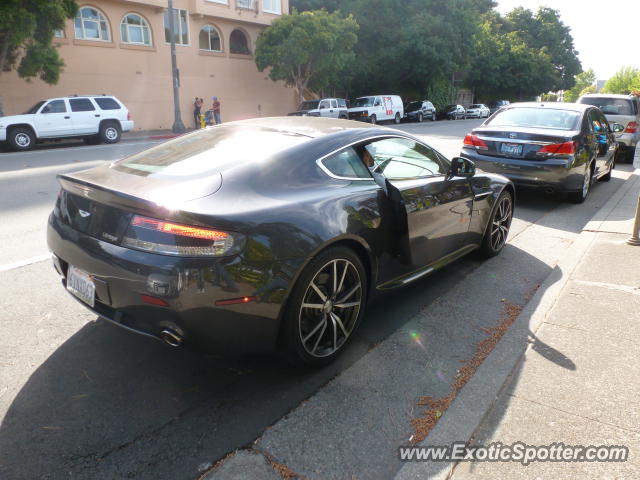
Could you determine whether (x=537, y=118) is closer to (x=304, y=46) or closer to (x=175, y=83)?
(x=175, y=83)

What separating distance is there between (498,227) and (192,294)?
395 centimetres

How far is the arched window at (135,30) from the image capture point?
26328mm

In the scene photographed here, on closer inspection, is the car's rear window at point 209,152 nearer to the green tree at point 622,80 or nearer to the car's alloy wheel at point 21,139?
the car's alloy wheel at point 21,139

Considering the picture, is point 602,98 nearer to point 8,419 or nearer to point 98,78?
point 8,419

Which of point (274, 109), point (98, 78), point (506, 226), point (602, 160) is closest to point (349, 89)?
point (274, 109)

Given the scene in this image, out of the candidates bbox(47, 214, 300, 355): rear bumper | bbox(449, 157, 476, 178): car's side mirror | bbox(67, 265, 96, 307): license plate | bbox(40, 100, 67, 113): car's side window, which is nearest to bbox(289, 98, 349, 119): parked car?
bbox(40, 100, 67, 113): car's side window

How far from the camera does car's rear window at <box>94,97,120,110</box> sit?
18562 mm

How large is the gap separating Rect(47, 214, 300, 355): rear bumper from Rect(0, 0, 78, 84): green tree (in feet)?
56.5

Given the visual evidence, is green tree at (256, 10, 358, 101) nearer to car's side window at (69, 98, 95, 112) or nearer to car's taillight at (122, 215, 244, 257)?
car's side window at (69, 98, 95, 112)

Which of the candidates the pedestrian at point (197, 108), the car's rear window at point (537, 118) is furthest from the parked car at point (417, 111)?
the car's rear window at point (537, 118)

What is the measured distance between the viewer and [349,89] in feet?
135

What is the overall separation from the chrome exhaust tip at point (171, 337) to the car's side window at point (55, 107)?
17314mm

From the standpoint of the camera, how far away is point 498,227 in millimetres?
5555

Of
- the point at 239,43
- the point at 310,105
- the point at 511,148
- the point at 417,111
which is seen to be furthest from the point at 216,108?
the point at 511,148
